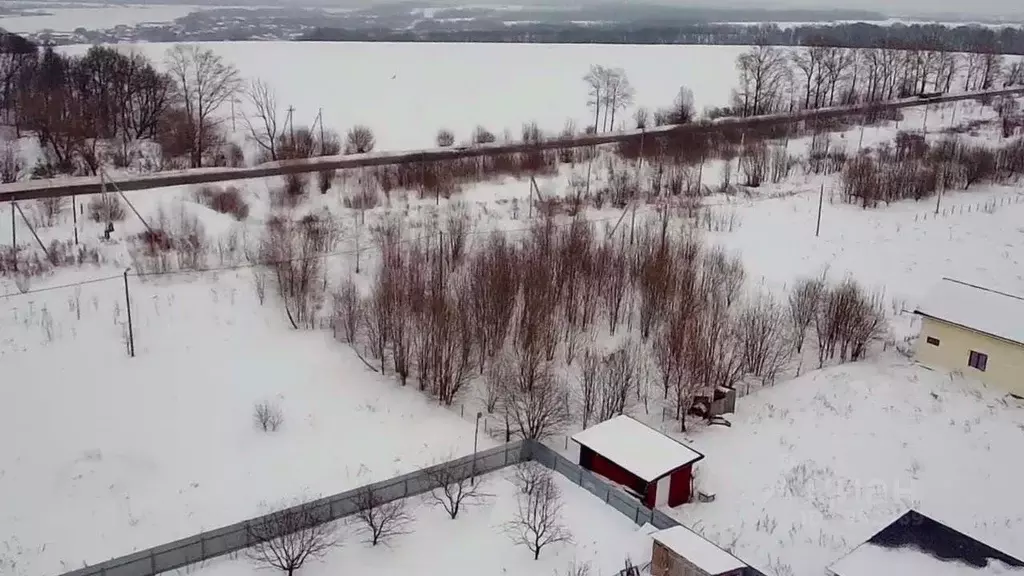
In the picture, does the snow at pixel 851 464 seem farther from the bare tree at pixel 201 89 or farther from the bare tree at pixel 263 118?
the bare tree at pixel 201 89

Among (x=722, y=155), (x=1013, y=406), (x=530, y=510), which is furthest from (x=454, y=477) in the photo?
(x=722, y=155)

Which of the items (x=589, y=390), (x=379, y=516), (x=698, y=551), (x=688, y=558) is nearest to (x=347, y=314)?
(x=589, y=390)

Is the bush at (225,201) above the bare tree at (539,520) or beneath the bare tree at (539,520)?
above

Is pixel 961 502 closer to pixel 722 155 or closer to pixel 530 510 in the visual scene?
pixel 530 510

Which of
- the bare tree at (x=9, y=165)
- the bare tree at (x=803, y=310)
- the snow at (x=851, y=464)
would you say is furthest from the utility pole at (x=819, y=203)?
the bare tree at (x=9, y=165)

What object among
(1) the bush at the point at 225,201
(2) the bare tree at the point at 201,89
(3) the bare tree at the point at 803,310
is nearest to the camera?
(3) the bare tree at the point at 803,310

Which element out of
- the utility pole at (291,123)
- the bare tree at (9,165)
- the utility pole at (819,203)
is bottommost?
the utility pole at (819,203)

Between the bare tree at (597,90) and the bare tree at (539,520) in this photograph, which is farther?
the bare tree at (597,90)

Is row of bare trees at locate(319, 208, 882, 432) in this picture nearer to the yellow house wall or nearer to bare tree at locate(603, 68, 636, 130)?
the yellow house wall
